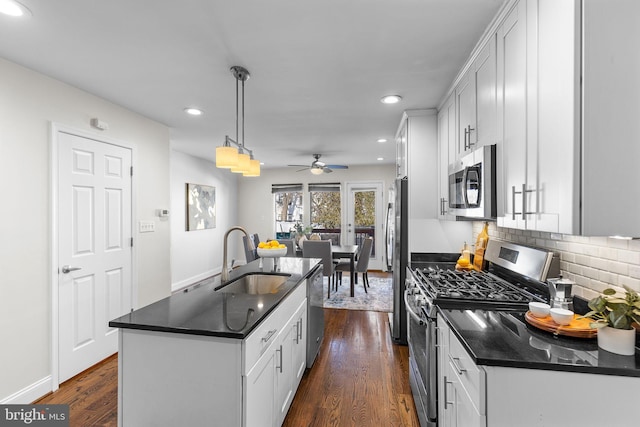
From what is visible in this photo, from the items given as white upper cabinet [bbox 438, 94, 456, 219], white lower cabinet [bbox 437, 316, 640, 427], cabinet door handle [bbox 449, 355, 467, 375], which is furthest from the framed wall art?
white lower cabinet [bbox 437, 316, 640, 427]

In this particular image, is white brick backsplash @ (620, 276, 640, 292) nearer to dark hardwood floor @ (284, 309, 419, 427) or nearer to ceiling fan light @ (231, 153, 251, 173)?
dark hardwood floor @ (284, 309, 419, 427)

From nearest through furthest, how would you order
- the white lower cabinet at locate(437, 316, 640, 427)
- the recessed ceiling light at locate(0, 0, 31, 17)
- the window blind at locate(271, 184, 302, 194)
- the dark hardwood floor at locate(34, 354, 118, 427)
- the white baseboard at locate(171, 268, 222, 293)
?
the white lower cabinet at locate(437, 316, 640, 427) → the recessed ceiling light at locate(0, 0, 31, 17) → the dark hardwood floor at locate(34, 354, 118, 427) → the white baseboard at locate(171, 268, 222, 293) → the window blind at locate(271, 184, 302, 194)

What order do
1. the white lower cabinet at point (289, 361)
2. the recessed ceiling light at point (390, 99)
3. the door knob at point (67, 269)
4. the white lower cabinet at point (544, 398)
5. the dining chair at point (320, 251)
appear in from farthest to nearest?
the dining chair at point (320, 251), the recessed ceiling light at point (390, 99), the door knob at point (67, 269), the white lower cabinet at point (289, 361), the white lower cabinet at point (544, 398)

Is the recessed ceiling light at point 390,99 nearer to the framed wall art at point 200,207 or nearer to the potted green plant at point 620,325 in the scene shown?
the potted green plant at point 620,325

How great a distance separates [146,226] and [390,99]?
2.87m

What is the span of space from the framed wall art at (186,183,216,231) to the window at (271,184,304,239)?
1526 millimetres

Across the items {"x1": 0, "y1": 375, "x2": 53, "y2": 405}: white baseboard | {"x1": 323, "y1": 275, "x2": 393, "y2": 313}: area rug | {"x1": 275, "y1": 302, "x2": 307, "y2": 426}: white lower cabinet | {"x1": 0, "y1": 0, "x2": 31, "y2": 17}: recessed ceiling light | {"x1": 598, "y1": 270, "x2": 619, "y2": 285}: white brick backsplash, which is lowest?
{"x1": 323, "y1": 275, "x2": 393, "y2": 313}: area rug

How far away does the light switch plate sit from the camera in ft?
11.1

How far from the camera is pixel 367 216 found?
7.12 meters

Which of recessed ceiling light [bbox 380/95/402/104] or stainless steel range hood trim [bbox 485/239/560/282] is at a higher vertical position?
recessed ceiling light [bbox 380/95/402/104]

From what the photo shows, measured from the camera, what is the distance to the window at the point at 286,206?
7.47 metres

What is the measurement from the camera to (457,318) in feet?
5.06

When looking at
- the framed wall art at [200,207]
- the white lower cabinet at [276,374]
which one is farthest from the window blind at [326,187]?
the white lower cabinet at [276,374]

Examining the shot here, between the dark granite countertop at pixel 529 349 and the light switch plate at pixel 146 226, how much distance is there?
10.4ft
